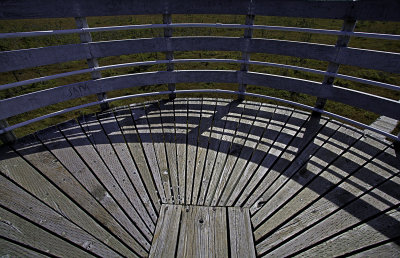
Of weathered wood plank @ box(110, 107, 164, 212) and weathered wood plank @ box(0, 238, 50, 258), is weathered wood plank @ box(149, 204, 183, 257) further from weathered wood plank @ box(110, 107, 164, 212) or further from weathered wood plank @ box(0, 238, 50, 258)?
weathered wood plank @ box(0, 238, 50, 258)

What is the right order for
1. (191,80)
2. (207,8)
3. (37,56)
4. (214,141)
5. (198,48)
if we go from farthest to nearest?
(191,80) → (198,48) → (207,8) → (214,141) → (37,56)

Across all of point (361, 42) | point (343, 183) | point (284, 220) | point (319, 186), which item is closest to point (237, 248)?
point (284, 220)

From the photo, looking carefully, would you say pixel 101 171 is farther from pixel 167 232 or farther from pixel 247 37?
pixel 247 37

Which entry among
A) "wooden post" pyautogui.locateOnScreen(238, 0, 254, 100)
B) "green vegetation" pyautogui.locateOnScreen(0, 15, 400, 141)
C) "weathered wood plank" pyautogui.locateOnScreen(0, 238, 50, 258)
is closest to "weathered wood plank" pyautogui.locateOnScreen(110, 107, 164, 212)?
"weathered wood plank" pyautogui.locateOnScreen(0, 238, 50, 258)

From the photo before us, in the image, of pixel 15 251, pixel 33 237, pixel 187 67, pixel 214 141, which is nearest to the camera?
pixel 15 251

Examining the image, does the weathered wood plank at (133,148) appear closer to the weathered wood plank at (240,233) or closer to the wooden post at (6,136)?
the weathered wood plank at (240,233)

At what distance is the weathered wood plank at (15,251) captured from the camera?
2096mm

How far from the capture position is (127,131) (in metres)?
3.68

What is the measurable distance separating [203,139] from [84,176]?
162 centimetres

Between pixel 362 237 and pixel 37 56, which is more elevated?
pixel 37 56

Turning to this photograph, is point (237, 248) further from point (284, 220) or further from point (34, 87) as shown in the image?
point (34, 87)

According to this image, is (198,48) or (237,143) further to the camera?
(198,48)

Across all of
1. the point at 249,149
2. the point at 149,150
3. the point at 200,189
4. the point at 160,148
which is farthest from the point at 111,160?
the point at 249,149

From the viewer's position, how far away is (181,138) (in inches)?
138
